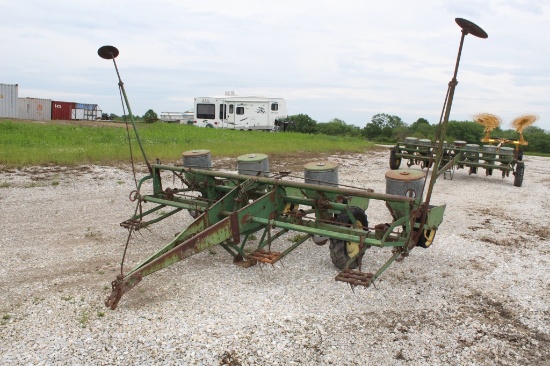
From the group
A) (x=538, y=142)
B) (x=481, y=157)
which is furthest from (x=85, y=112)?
(x=481, y=157)

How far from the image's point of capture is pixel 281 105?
37000 millimetres

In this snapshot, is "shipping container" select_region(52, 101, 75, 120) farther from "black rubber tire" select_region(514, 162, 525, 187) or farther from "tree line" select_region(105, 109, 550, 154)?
"black rubber tire" select_region(514, 162, 525, 187)

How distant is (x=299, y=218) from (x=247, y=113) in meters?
30.4

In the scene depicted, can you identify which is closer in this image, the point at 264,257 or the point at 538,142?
the point at 264,257

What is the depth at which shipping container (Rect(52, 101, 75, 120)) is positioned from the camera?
148 ft

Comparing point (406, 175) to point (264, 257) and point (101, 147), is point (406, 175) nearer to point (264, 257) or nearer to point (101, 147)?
point (264, 257)

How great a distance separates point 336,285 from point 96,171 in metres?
9.55

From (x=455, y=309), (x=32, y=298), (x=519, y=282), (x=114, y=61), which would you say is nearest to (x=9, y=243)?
(x=32, y=298)

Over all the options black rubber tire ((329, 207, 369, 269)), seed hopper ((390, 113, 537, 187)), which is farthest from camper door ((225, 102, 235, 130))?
black rubber tire ((329, 207, 369, 269))

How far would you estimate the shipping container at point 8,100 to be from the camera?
37.6 m

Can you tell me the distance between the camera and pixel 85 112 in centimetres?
4734

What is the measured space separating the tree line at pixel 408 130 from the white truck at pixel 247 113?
274cm

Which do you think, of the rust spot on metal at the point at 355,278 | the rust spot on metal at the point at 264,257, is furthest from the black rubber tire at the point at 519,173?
the rust spot on metal at the point at 355,278

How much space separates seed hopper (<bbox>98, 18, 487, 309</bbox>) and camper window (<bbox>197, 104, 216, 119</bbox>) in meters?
30.2
